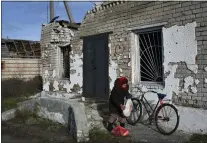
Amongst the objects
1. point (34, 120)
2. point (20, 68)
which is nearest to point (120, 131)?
point (34, 120)

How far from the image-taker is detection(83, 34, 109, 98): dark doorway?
8812mm

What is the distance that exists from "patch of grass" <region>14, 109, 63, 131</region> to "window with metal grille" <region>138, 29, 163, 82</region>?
2.73 metres

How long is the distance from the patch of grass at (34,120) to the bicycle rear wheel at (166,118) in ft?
8.77

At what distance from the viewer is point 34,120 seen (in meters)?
8.70

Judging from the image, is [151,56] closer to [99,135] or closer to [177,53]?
[177,53]

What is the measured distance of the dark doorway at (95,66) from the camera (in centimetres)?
881

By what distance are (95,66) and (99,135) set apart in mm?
3215

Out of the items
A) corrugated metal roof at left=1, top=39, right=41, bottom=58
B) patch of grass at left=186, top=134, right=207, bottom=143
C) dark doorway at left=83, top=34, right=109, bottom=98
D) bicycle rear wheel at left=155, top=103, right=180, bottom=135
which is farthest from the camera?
corrugated metal roof at left=1, top=39, right=41, bottom=58

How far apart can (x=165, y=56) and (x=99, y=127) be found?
7.67 ft

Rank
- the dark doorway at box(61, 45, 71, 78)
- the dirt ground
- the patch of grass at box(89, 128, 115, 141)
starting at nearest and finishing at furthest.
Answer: the patch of grass at box(89, 128, 115, 141)
the dirt ground
the dark doorway at box(61, 45, 71, 78)

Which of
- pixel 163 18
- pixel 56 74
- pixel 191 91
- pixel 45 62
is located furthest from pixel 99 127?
pixel 45 62

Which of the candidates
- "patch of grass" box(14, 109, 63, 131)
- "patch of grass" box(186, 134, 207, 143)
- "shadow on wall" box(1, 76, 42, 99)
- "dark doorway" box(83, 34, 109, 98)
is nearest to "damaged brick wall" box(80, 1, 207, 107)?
"dark doorway" box(83, 34, 109, 98)

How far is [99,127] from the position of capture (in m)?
6.97

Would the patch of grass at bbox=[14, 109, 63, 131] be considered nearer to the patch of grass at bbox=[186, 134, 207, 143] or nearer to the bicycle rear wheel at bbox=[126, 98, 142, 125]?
→ the bicycle rear wheel at bbox=[126, 98, 142, 125]
